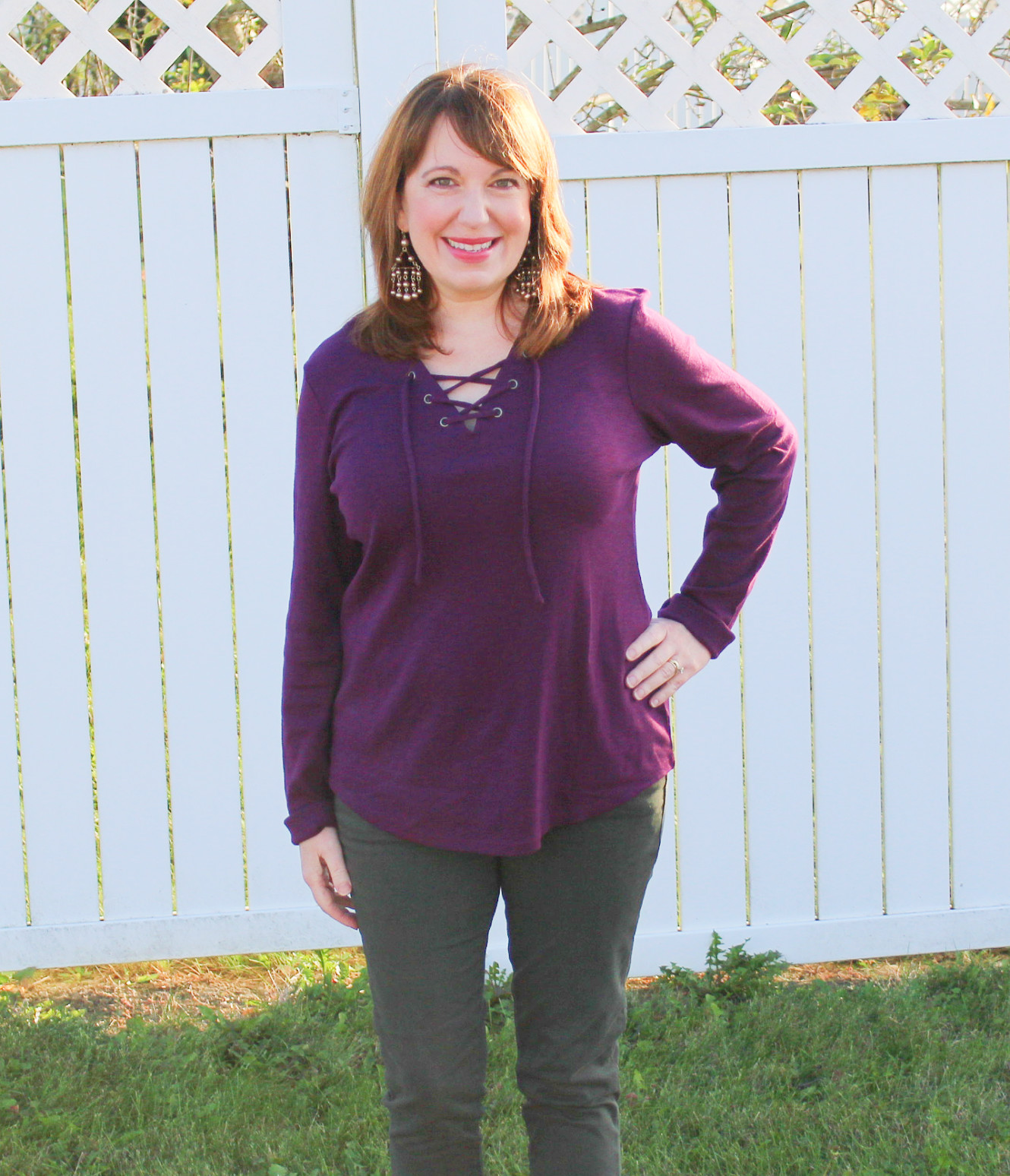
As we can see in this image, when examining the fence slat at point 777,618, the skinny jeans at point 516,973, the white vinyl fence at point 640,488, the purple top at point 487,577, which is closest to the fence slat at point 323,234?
the white vinyl fence at point 640,488

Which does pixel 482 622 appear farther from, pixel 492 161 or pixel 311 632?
pixel 492 161

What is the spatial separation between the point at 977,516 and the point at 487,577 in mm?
1837

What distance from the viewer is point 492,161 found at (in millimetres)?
1634

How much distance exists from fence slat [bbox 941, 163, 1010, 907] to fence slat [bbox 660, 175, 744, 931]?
1.77 feet

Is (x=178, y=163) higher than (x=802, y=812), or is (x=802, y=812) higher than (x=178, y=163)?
(x=178, y=163)

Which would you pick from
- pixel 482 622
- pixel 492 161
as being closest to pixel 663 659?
pixel 482 622

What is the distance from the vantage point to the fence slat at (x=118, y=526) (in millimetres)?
2822

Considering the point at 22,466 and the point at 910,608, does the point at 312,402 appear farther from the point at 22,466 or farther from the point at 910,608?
the point at 910,608

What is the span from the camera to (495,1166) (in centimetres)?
233

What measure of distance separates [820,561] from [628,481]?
1.44m

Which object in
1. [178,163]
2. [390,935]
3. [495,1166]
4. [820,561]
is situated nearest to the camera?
[390,935]

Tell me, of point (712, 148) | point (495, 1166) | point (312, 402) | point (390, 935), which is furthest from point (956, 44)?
point (495, 1166)

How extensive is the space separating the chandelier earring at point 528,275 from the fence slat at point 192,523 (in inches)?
51.7

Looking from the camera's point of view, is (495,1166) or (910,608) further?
(910,608)
